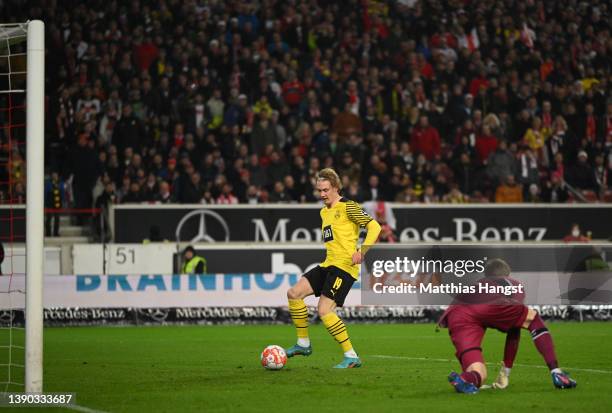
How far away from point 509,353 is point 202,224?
1391 centimetres

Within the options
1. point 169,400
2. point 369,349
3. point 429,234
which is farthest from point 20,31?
point 429,234

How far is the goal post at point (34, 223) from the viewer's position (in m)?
9.04

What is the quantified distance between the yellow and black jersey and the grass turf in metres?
1.17

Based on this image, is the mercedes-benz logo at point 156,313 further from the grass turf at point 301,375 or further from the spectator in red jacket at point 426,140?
the spectator in red jacket at point 426,140

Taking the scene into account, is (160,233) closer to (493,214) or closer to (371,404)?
(493,214)

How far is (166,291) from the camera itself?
868 inches

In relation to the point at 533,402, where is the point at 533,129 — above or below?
above

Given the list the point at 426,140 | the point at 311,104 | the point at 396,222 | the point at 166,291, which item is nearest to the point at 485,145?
the point at 426,140

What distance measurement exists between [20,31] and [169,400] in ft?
11.5

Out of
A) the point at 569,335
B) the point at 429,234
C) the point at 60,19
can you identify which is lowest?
the point at 569,335

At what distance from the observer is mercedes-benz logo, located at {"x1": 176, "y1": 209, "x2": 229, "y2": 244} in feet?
75.8

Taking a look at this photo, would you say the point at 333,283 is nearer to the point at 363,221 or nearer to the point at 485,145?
the point at 363,221

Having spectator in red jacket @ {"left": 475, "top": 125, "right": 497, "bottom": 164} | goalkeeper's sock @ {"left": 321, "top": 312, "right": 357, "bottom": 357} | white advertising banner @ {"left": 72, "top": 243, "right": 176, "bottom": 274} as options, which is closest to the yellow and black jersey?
goalkeeper's sock @ {"left": 321, "top": 312, "right": 357, "bottom": 357}

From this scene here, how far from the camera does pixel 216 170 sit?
23.5 metres
